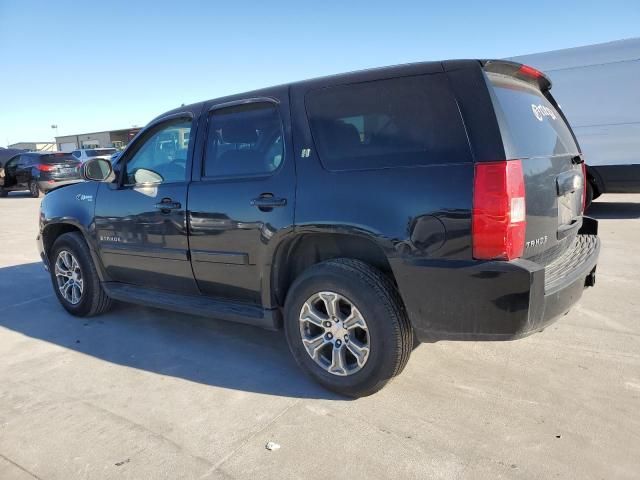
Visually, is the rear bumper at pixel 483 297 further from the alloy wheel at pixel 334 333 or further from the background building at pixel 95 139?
the background building at pixel 95 139

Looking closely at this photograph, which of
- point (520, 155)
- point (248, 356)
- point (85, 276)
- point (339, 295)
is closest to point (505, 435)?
point (339, 295)

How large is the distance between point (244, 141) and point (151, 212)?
101 cm

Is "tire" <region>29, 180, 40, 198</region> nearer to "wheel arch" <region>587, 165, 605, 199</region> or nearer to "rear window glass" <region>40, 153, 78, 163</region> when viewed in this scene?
"rear window glass" <region>40, 153, 78, 163</region>

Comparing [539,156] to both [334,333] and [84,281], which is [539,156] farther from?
[84,281]

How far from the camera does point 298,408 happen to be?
2.95 metres

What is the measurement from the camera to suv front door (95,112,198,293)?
12.4 feet

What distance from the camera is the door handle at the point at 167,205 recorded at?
146 inches

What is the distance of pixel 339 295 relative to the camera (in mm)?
2945

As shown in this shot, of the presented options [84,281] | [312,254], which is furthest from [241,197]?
[84,281]

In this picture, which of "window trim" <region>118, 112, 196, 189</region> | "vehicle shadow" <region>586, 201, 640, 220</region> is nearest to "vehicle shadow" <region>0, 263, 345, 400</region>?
"window trim" <region>118, 112, 196, 189</region>

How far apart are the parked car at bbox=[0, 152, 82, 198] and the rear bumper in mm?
16705

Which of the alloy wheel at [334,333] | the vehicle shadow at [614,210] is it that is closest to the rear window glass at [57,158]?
the vehicle shadow at [614,210]

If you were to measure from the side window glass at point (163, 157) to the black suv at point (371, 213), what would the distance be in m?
0.02

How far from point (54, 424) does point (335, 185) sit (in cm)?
216
